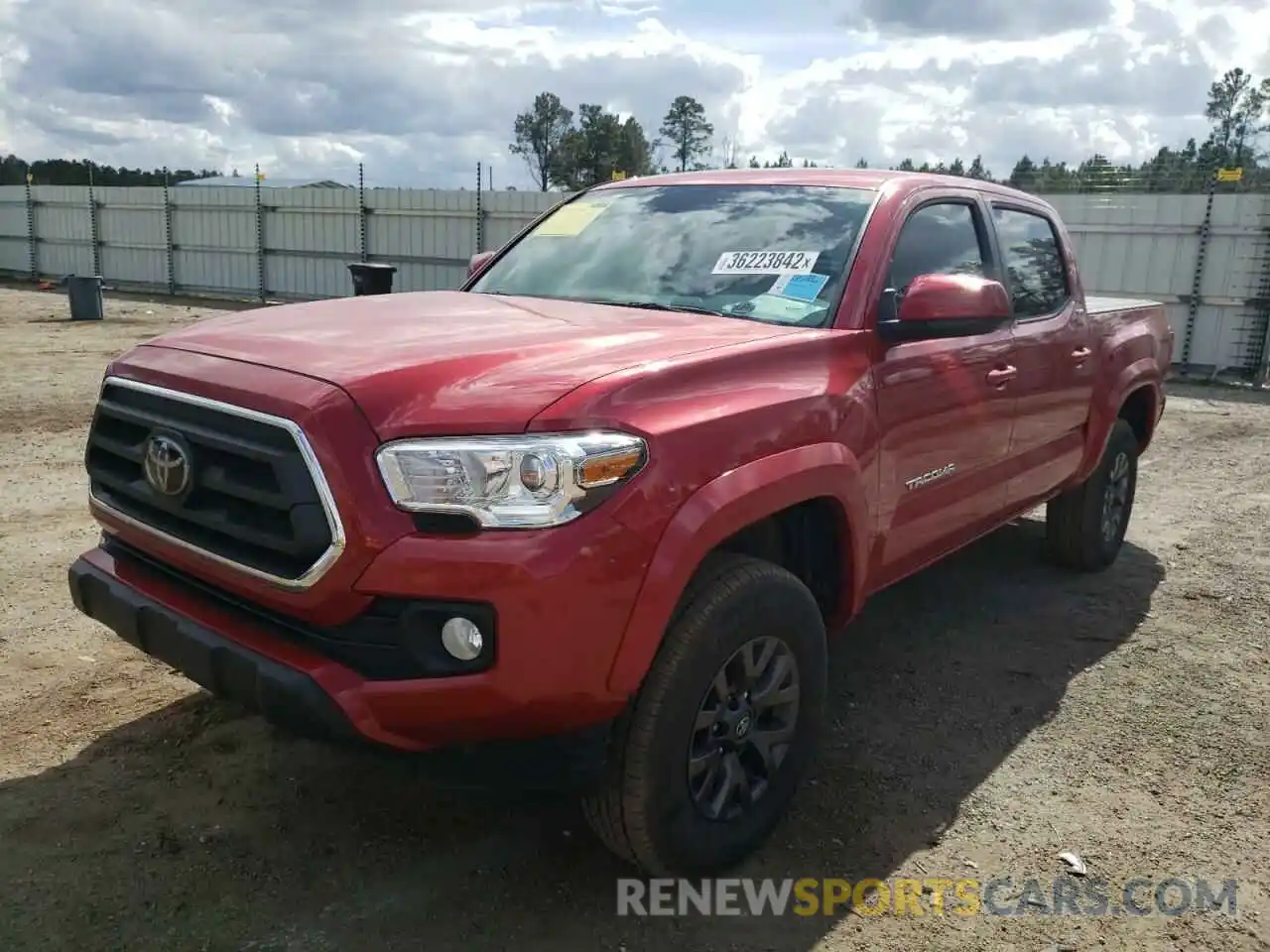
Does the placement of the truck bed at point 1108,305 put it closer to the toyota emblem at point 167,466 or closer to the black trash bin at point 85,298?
the toyota emblem at point 167,466

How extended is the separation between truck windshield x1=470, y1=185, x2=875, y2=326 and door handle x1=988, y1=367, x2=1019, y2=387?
2.76 ft

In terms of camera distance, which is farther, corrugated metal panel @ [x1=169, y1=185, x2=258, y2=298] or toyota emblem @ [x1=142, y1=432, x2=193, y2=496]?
corrugated metal panel @ [x1=169, y1=185, x2=258, y2=298]

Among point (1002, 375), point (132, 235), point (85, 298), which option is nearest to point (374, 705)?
point (1002, 375)

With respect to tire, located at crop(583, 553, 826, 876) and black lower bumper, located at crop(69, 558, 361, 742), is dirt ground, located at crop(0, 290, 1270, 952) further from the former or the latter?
black lower bumper, located at crop(69, 558, 361, 742)

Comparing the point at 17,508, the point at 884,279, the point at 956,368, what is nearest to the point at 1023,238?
the point at 956,368

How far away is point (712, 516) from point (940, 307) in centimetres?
119

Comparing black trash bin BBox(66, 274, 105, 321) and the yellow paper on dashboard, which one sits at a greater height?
the yellow paper on dashboard

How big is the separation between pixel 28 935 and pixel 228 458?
1.24 metres

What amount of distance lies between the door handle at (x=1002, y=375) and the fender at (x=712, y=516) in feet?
3.82

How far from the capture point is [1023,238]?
464 cm

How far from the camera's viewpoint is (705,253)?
3.61 m

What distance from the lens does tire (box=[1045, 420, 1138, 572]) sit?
5406 mm

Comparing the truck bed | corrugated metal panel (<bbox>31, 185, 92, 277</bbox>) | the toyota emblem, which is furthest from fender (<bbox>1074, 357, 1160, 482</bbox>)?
corrugated metal panel (<bbox>31, 185, 92, 277</bbox>)

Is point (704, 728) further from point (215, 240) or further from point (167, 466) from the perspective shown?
point (215, 240)
